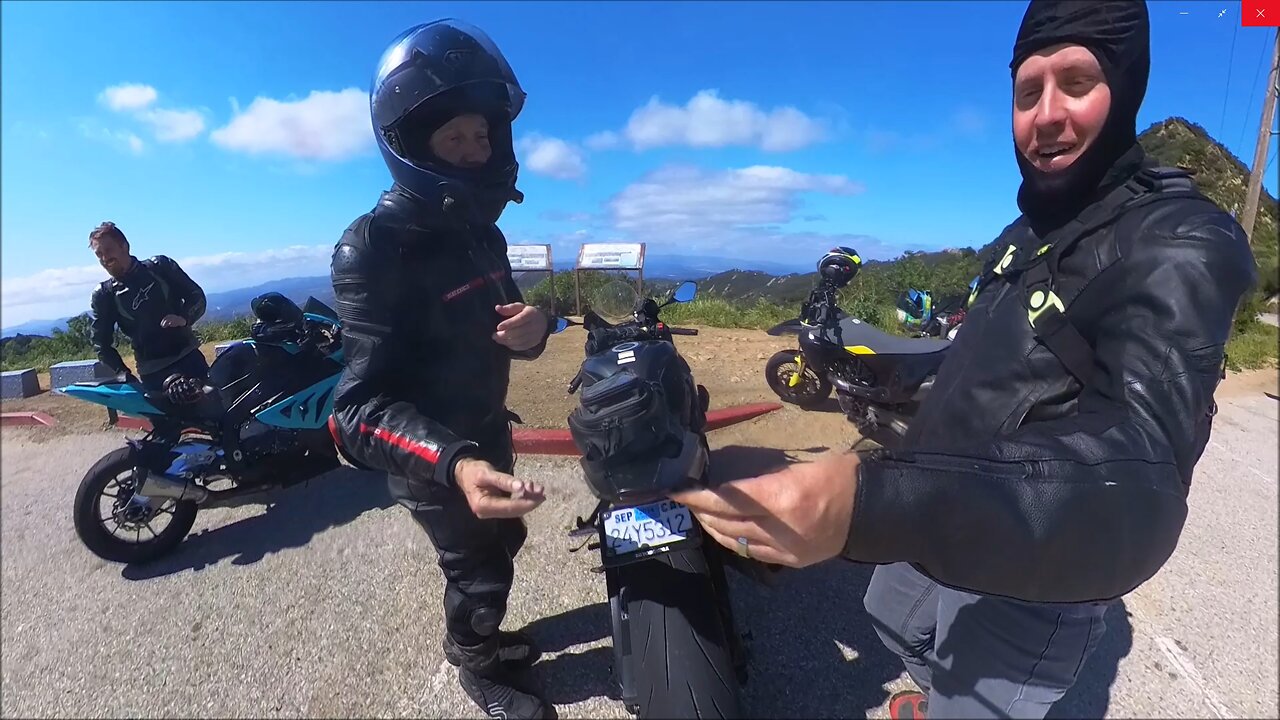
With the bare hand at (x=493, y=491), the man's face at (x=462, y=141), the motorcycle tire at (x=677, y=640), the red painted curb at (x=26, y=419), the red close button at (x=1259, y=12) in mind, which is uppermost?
the red close button at (x=1259, y=12)

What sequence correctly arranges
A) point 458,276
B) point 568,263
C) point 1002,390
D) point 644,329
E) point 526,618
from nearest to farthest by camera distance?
point 1002,390, point 458,276, point 644,329, point 526,618, point 568,263

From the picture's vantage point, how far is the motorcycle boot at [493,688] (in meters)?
2.01

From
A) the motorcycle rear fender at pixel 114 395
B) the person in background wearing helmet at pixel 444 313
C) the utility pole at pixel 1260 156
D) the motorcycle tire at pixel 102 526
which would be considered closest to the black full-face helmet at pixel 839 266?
the utility pole at pixel 1260 156

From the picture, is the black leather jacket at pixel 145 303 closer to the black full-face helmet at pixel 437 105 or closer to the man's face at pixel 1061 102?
the black full-face helmet at pixel 437 105

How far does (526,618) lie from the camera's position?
2.59 metres

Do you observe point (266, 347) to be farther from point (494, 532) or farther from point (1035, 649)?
point (1035, 649)

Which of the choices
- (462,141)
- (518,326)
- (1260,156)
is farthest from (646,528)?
(1260,156)

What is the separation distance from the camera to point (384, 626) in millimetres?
2477

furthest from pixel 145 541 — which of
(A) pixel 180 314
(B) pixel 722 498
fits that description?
(B) pixel 722 498

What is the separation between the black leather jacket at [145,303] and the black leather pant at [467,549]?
0.89 metres

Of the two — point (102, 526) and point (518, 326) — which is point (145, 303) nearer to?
point (518, 326)

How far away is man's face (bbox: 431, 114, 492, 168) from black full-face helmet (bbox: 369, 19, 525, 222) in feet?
0.07

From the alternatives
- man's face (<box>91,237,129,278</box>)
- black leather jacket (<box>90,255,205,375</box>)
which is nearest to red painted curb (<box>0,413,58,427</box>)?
black leather jacket (<box>90,255,205,375</box>)

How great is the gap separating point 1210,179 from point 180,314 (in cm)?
→ 350
